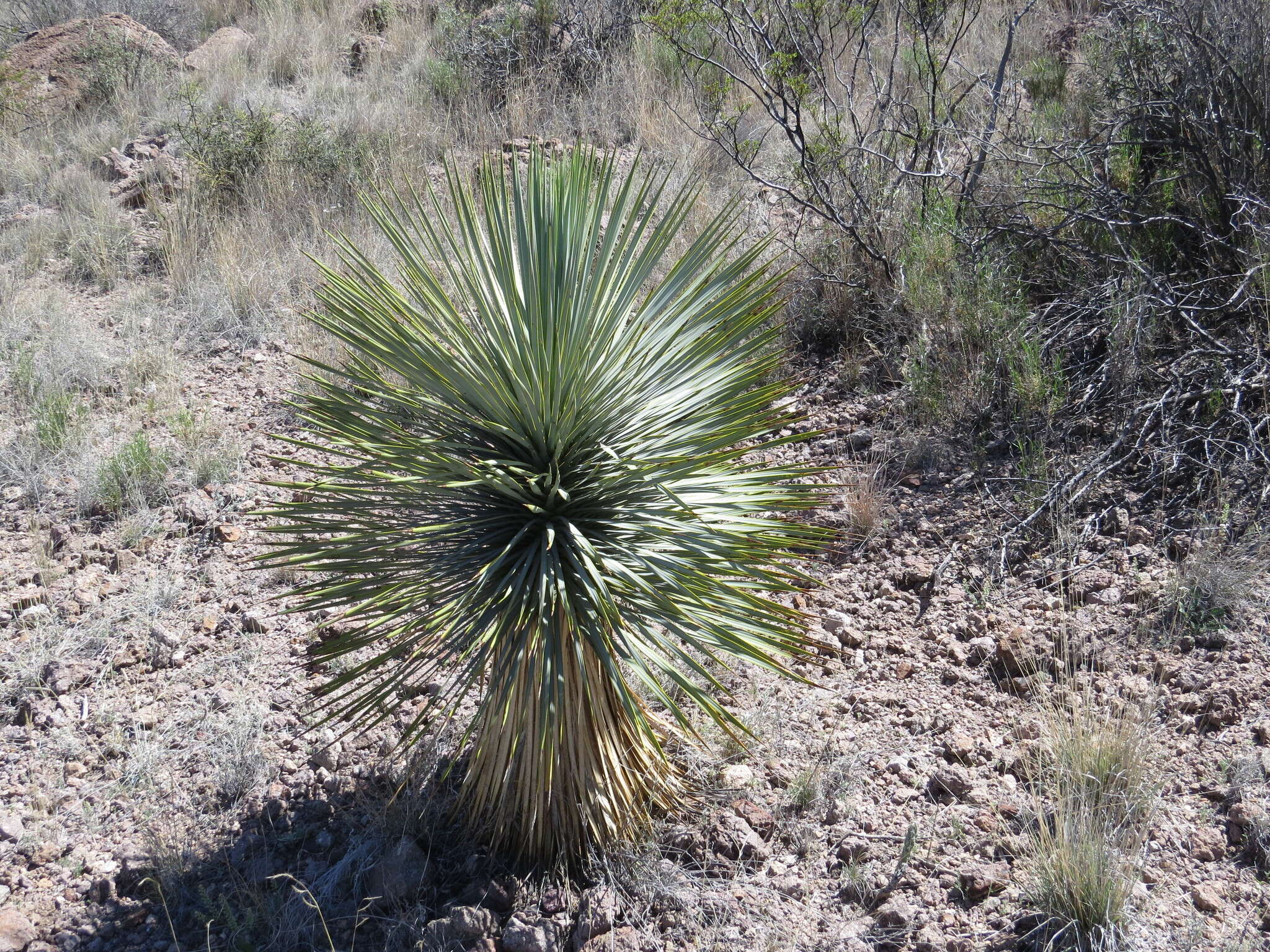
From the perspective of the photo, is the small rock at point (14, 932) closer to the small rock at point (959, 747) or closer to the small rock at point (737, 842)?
the small rock at point (737, 842)

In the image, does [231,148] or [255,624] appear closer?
[255,624]

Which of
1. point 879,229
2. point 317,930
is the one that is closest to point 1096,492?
point 879,229

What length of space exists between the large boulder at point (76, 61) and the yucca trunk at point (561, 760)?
28.8ft

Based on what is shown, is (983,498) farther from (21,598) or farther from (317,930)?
(21,598)

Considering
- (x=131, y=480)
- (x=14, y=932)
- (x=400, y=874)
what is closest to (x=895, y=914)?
(x=400, y=874)

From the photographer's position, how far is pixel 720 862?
265 cm

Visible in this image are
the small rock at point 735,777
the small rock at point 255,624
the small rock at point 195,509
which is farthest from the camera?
the small rock at point 195,509

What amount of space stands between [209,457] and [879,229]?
11.8 feet

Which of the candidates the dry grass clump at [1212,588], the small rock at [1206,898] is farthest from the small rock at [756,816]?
the dry grass clump at [1212,588]

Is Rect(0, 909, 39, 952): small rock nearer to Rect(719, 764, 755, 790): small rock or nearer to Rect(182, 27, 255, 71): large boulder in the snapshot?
Rect(719, 764, 755, 790): small rock

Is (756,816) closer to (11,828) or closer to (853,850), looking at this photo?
(853,850)

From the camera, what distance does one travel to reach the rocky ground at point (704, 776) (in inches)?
98.0

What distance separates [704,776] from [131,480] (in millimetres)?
2921

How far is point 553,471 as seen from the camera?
85.4 inches
